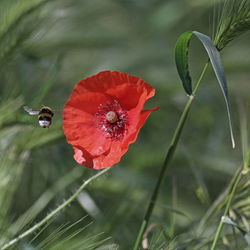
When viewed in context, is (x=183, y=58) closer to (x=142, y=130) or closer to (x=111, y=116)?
(x=111, y=116)

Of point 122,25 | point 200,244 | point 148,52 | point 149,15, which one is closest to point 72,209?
point 200,244

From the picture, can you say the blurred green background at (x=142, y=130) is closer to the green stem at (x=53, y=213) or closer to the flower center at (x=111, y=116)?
the green stem at (x=53, y=213)

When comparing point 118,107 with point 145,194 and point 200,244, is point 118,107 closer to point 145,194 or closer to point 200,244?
point 200,244

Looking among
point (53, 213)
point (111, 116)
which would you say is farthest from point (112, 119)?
point (53, 213)

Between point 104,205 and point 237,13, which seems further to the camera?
point 104,205

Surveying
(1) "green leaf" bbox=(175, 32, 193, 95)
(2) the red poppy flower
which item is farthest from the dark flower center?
(1) "green leaf" bbox=(175, 32, 193, 95)

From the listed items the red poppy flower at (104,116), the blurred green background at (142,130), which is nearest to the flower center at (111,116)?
the red poppy flower at (104,116)
